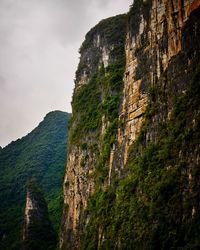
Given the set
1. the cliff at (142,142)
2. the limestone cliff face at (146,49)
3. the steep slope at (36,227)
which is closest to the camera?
the cliff at (142,142)

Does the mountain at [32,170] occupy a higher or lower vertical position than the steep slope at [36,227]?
higher

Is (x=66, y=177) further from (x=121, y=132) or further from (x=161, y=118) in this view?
(x=161, y=118)

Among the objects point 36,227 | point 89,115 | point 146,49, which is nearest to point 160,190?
point 146,49

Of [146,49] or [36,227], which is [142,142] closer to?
[146,49]

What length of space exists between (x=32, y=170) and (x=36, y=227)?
21488 millimetres

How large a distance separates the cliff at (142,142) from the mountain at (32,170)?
1611 centimetres

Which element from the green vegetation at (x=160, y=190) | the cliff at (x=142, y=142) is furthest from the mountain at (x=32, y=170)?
the green vegetation at (x=160, y=190)

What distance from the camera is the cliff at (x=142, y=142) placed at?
22469 mm

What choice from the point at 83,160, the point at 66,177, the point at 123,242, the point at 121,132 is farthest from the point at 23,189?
the point at 123,242

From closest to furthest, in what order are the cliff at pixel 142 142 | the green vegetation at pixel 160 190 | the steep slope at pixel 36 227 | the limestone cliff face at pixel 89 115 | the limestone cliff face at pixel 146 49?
the green vegetation at pixel 160 190, the cliff at pixel 142 142, the limestone cliff face at pixel 146 49, the limestone cliff face at pixel 89 115, the steep slope at pixel 36 227

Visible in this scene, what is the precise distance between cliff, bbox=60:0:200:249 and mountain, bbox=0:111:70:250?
16.1m

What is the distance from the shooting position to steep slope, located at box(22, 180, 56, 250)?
42.4 meters

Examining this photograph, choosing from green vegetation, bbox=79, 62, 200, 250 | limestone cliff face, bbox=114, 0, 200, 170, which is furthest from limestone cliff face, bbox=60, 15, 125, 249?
green vegetation, bbox=79, 62, 200, 250

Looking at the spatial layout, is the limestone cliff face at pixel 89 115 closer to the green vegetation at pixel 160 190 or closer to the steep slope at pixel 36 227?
the green vegetation at pixel 160 190
